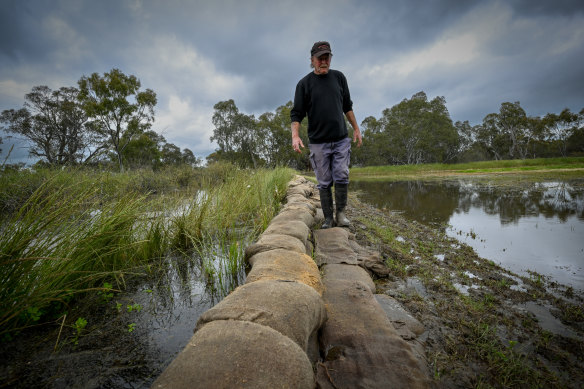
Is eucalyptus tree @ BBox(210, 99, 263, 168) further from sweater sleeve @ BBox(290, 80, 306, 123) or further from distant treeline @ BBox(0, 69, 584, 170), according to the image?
sweater sleeve @ BBox(290, 80, 306, 123)

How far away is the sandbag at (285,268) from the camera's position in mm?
1189

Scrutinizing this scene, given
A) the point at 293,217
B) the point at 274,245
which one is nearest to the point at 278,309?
the point at 274,245

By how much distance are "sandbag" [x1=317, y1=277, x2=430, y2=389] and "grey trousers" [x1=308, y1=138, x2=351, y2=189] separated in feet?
5.64

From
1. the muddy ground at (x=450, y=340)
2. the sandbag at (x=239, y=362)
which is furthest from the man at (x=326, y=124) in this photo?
the sandbag at (x=239, y=362)

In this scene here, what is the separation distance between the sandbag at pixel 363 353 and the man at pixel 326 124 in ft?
5.47

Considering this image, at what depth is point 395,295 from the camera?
157cm

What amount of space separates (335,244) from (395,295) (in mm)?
647

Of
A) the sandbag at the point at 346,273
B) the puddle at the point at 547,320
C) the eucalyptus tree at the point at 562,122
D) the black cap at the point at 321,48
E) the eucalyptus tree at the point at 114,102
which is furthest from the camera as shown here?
the eucalyptus tree at the point at 562,122

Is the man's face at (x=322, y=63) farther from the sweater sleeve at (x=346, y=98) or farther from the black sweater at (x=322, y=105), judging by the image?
the sweater sleeve at (x=346, y=98)

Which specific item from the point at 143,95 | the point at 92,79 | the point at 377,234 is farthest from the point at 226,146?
the point at 377,234

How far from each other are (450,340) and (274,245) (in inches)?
41.9

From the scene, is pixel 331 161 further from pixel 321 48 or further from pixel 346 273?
pixel 346 273

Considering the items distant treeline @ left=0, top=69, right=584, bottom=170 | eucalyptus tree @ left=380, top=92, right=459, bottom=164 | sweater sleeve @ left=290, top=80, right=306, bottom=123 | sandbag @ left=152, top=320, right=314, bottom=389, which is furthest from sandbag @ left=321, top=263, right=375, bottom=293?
eucalyptus tree @ left=380, top=92, right=459, bottom=164

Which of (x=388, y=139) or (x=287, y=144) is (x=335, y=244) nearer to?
(x=287, y=144)
